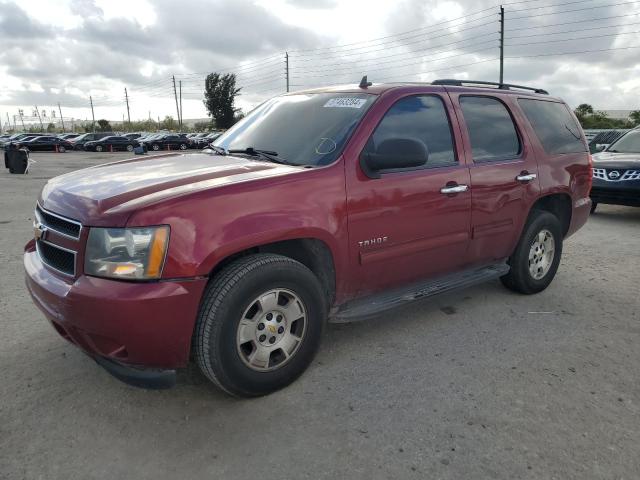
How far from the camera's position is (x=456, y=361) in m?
3.42

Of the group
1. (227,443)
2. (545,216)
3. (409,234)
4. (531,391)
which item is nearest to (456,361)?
(531,391)

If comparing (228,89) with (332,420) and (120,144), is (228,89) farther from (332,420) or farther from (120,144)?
(332,420)

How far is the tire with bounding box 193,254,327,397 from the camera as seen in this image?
2.65 metres

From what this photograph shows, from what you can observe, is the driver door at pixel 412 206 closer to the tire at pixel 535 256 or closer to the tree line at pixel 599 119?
the tire at pixel 535 256

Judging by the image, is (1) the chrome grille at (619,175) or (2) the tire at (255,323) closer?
(2) the tire at (255,323)

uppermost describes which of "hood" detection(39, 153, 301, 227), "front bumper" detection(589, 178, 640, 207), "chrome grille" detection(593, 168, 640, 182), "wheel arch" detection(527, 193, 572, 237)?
"hood" detection(39, 153, 301, 227)

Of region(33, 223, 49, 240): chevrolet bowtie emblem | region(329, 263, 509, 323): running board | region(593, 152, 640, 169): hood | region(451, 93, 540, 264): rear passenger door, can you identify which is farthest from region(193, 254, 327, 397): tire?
region(593, 152, 640, 169): hood

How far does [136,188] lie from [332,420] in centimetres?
162

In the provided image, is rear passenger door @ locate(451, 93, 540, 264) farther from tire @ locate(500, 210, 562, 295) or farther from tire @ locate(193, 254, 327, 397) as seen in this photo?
tire @ locate(193, 254, 327, 397)

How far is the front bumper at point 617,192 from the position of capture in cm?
789

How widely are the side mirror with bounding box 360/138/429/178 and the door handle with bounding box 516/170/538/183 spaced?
142 cm

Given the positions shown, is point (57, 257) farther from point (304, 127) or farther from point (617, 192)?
point (617, 192)

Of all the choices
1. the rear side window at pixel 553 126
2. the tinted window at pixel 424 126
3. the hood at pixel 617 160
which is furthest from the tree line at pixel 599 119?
the tinted window at pixel 424 126

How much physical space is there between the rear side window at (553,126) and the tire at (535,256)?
64cm
